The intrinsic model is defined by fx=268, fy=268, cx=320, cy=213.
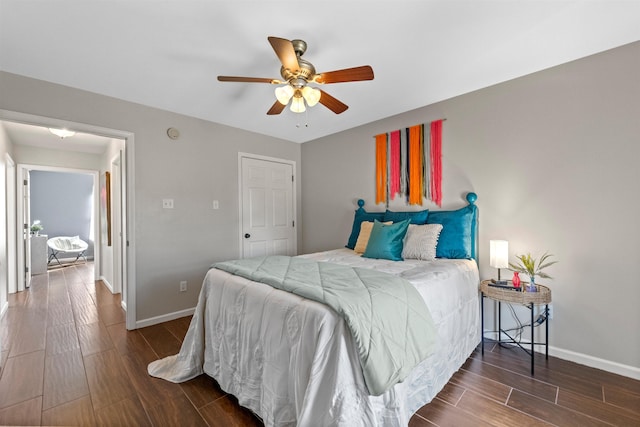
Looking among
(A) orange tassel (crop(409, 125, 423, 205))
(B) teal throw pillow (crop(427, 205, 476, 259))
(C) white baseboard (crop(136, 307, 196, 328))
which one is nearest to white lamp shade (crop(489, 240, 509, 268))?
Answer: (B) teal throw pillow (crop(427, 205, 476, 259))

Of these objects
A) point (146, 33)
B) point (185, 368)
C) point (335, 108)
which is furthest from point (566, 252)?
point (146, 33)

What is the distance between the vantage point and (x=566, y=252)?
2.17 meters

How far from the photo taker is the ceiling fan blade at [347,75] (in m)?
1.68

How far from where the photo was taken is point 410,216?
2.91 m

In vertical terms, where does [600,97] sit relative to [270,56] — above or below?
below

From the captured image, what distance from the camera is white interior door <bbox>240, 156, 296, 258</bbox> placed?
379 cm

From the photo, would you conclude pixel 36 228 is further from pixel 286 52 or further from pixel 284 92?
pixel 286 52

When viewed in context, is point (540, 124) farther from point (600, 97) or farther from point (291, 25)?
point (291, 25)

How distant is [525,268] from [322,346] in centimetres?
210

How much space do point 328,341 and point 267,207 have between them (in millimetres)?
3042

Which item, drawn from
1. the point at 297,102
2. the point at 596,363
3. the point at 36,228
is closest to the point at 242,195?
the point at 297,102

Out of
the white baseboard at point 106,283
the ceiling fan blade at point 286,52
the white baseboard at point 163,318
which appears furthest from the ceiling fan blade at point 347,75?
the white baseboard at point 106,283

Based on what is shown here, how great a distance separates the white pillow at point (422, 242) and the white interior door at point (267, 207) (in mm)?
2174

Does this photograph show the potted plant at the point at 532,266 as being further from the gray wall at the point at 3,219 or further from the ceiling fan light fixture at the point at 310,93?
the gray wall at the point at 3,219
